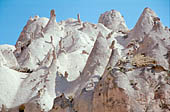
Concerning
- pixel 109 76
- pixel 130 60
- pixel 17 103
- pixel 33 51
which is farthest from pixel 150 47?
pixel 33 51

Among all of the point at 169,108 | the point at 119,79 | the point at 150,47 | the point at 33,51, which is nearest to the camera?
the point at 169,108

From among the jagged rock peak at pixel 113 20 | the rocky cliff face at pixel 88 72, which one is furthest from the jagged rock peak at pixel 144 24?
the jagged rock peak at pixel 113 20

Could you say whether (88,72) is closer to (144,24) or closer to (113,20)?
(144,24)

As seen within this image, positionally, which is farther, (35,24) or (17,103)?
(35,24)

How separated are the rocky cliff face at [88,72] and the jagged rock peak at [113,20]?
1.05 feet

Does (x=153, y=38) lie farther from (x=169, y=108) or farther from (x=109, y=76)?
(x=169, y=108)

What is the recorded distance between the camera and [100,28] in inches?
Result: 1289

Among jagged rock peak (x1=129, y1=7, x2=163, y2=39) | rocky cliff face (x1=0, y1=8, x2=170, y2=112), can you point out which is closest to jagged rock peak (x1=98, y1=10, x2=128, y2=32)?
rocky cliff face (x1=0, y1=8, x2=170, y2=112)

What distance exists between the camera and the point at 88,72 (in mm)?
16797

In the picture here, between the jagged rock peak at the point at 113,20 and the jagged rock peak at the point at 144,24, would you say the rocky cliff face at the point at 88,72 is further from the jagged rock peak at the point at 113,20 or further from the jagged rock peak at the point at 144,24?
the jagged rock peak at the point at 113,20

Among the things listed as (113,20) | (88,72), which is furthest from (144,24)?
(88,72)

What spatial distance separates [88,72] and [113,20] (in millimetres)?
22506

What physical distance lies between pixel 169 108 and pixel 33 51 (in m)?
18.1

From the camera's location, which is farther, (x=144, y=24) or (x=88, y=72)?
(x=144, y=24)
